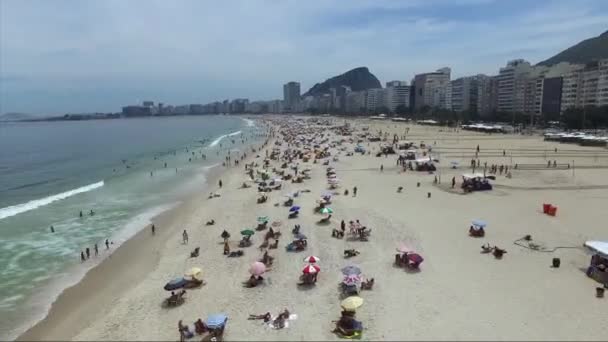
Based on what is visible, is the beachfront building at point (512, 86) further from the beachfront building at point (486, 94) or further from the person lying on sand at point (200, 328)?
the person lying on sand at point (200, 328)

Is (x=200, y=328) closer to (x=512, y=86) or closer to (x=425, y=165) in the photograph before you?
(x=425, y=165)

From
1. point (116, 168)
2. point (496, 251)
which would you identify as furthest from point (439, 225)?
point (116, 168)

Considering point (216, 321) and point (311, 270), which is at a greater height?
point (311, 270)

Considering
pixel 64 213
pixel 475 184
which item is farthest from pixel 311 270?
pixel 64 213

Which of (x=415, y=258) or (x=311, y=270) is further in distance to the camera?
(x=415, y=258)

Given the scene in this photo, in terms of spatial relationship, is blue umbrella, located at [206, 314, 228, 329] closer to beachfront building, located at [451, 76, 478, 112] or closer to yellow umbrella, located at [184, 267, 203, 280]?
yellow umbrella, located at [184, 267, 203, 280]

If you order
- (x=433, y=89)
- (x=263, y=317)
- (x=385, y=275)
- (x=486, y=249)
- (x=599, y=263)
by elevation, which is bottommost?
(x=263, y=317)

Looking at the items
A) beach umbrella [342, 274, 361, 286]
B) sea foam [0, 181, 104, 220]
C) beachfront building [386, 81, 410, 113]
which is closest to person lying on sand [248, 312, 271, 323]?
beach umbrella [342, 274, 361, 286]

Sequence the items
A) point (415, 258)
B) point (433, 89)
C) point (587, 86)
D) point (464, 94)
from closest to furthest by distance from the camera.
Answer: point (415, 258)
point (587, 86)
point (464, 94)
point (433, 89)
